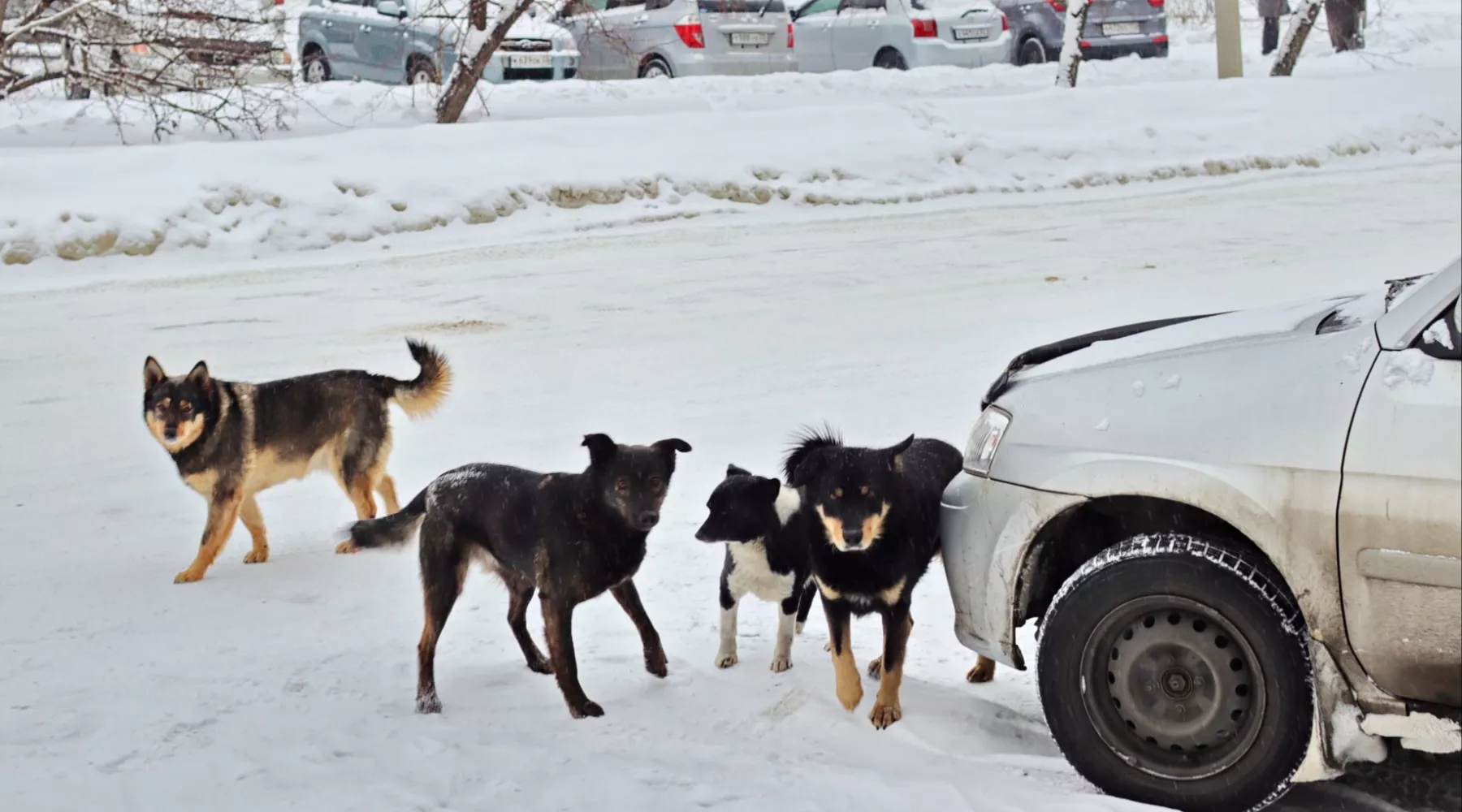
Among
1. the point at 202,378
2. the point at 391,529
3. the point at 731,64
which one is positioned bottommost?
the point at 391,529

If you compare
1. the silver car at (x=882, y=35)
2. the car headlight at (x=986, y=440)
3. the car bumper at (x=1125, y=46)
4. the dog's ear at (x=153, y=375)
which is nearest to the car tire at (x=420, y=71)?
the silver car at (x=882, y=35)

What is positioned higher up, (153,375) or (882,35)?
(882,35)

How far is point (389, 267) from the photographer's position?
1292 cm

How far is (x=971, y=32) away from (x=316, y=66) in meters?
11.5

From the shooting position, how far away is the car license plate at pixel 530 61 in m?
22.8

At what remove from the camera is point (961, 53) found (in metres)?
26.8

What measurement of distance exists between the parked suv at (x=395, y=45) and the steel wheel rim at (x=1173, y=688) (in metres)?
18.3

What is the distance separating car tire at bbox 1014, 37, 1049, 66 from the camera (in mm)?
27984

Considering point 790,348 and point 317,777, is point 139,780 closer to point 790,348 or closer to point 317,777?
point 317,777

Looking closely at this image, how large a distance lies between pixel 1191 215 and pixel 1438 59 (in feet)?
54.2

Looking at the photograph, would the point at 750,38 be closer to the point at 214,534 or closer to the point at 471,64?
the point at 471,64

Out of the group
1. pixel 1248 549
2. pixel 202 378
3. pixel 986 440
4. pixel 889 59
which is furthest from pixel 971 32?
pixel 1248 549

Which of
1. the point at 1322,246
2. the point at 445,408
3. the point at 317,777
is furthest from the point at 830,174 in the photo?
the point at 317,777

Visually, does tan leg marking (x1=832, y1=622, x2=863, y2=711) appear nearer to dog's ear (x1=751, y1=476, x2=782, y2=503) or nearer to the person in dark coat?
dog's ear (x1=751, y1=476, x2=782, y2=503)
